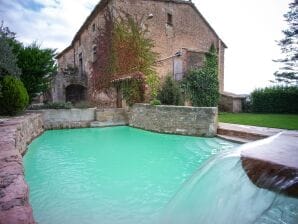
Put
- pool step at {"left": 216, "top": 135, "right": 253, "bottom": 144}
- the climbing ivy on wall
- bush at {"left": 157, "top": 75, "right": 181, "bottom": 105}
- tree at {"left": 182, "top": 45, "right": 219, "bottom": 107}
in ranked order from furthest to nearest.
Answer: tree at {"left": 182, "top": 45, "right": 219, "bottom": 107}, the climbing ivy on wall, bush at {"left": 157, "top": 75, "right": 181, "bottom": 105}, pool step at {"left": 216, "top": 135, "right": 253, "bottom": 144}

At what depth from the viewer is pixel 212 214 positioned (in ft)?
9.01

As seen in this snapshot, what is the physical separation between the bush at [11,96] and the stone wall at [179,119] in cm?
589

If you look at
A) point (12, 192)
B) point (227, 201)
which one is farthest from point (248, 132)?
point (12, 192)

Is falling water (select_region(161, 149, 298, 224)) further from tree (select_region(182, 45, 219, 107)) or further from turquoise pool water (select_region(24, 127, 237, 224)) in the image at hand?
tree (select_region(182, 45, 219, 107))

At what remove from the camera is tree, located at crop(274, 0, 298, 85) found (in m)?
23.1

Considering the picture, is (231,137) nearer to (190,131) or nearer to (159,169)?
(190,131)

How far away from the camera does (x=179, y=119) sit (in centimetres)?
1212

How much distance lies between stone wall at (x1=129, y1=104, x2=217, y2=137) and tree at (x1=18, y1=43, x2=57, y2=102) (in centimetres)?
566

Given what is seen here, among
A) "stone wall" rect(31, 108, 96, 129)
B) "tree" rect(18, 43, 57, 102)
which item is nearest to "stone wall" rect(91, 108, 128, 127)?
"stone wall" rect(31, 108, 96, 129)

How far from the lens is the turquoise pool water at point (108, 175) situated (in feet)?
13.5

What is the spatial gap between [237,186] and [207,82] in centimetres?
1627

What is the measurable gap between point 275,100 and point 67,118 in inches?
612

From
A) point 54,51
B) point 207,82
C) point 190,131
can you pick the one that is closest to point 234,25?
point 207,82

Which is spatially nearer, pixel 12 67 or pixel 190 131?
pixel 12 67
